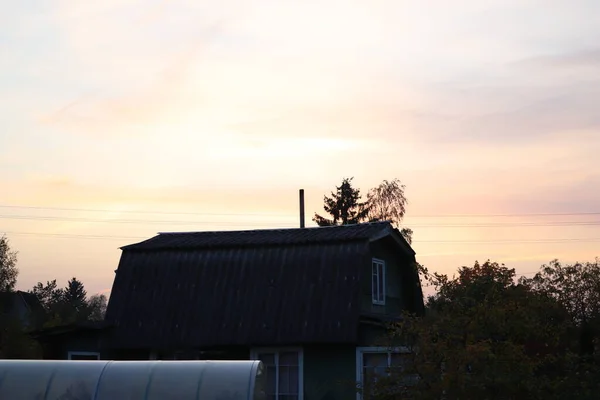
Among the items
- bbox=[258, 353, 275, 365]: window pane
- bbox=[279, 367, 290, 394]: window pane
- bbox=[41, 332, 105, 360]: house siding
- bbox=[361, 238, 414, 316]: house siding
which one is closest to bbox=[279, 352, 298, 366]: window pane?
bbox=[279, 367, 290, 394]: window pane

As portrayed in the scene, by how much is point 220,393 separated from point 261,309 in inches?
403

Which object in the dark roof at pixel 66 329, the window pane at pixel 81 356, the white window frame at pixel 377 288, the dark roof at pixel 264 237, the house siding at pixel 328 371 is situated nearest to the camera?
the house siding at pixel 328 371

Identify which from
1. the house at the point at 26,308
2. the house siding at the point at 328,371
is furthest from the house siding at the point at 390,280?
the house at the point at 26,308

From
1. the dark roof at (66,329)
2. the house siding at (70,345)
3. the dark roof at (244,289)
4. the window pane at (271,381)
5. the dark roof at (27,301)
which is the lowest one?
the window pane at (271,381)

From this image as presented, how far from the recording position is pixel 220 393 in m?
22.8

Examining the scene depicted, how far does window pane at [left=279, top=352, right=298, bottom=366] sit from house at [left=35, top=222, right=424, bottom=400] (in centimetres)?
4

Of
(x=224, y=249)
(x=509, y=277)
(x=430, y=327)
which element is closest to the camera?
(x=430, y=327)

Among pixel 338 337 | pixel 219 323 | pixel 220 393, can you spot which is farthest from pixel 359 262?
pixel 220 393

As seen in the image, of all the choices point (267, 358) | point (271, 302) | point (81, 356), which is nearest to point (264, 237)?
point (271, 302)

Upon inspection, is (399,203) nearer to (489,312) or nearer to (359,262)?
(359,262)

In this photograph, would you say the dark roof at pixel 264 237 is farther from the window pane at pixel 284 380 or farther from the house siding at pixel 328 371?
the window pane at pixel 284 380

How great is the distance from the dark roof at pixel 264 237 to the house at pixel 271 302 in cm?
5

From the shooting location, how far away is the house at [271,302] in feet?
102

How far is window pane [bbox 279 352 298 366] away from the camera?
104ft
